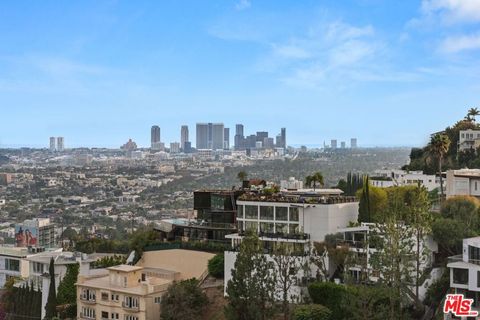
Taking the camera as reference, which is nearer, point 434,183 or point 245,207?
point 245,207

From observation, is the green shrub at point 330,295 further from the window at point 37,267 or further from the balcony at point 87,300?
the window at point 37,267

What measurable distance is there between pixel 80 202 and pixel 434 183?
104 metres

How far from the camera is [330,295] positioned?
98.9 ft

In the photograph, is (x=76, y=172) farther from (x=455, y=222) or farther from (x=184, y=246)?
(x=455, y=222)

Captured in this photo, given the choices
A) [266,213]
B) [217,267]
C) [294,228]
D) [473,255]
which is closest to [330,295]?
[294,228]

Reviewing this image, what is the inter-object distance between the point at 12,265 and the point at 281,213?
29267 millimetres

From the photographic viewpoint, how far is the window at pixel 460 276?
94.3 feet

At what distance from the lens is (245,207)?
1452 inches

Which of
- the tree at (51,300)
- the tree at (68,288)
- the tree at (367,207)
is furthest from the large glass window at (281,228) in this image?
the tree at (51,300)

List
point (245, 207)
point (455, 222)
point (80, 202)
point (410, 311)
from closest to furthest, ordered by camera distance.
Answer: point (410, 311) → point (455, 222) → point (245, 207) → point (80, 202)

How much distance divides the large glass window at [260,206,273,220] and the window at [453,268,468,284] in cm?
1020

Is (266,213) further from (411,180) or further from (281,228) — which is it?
(411,180)

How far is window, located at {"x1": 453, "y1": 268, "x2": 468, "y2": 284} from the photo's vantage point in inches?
1132

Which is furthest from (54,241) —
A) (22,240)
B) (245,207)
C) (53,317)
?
(245,207)
